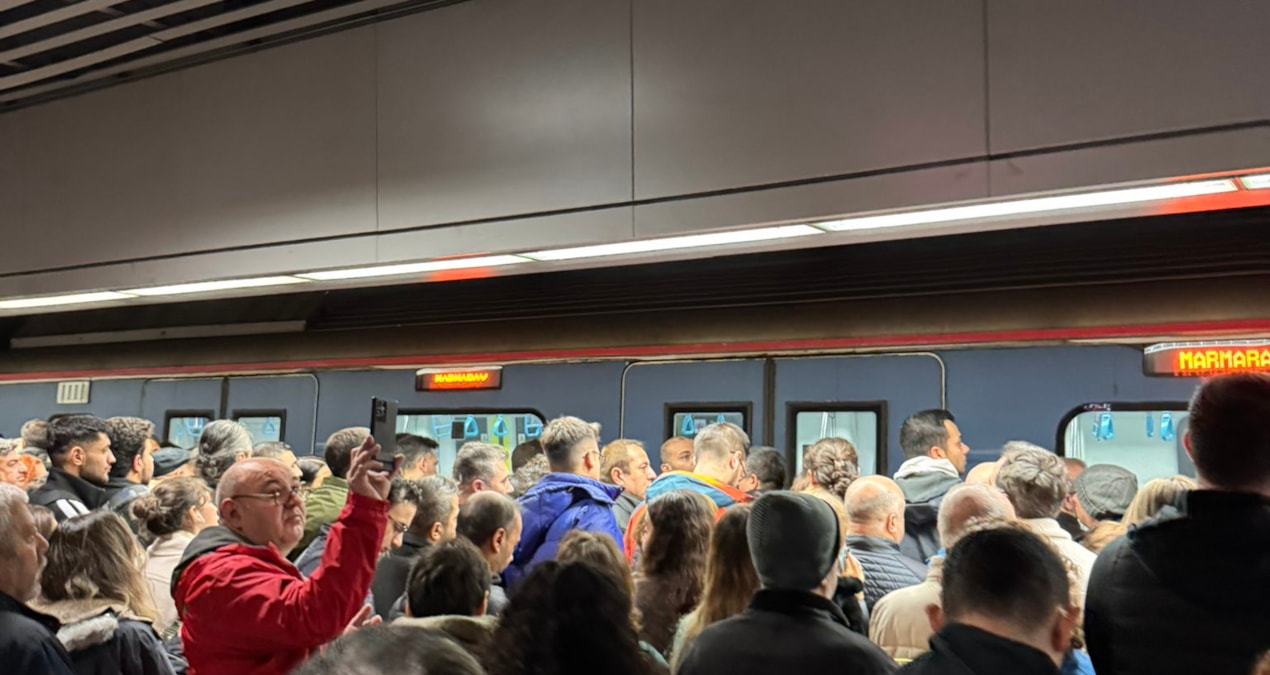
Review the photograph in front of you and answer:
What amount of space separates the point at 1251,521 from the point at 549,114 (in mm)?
2215

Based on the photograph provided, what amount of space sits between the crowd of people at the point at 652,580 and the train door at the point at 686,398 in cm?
179

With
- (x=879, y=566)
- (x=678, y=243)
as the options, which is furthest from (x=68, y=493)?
(x=879, y=566)

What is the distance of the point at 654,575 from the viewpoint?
296 centimetres

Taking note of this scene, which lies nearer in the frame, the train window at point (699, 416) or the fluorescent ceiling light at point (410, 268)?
the fluorescent ceiling light at point (410, 268)

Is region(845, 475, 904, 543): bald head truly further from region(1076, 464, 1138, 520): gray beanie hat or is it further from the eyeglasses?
the eyeglasses

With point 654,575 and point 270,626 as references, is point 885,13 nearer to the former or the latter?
point 654,575

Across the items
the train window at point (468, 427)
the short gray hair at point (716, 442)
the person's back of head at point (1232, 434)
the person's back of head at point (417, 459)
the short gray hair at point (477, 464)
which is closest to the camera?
the person's back of head at point (1232, 434)

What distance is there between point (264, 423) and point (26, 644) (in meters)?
6.22

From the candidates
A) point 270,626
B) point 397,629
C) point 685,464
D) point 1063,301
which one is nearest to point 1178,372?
point 1063,301

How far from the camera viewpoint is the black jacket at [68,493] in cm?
427

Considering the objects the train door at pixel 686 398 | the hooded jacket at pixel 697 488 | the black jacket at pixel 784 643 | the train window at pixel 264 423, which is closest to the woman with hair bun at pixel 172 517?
the hooded jacket at pixel 697 488

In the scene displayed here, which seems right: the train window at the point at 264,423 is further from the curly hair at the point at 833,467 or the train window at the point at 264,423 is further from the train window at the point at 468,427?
the curly hair at the point at 833,467

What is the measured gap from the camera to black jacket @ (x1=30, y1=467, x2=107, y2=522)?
168 inches

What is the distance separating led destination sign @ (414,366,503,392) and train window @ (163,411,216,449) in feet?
7.56
